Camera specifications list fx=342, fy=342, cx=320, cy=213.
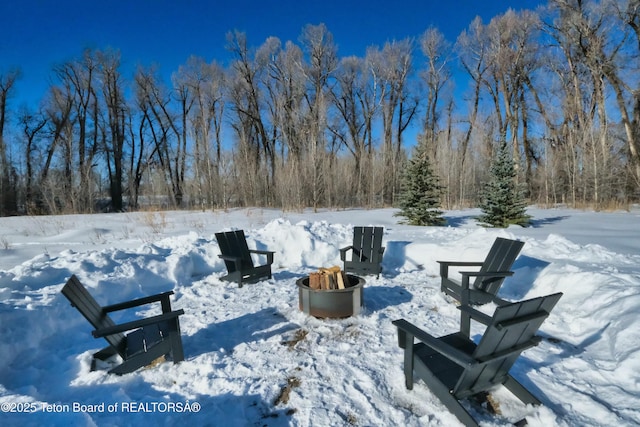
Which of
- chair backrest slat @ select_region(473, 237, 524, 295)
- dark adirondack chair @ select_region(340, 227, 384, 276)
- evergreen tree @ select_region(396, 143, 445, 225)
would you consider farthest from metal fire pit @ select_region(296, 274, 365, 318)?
evergreen tree @ select_region(396, 143, 445, 225)

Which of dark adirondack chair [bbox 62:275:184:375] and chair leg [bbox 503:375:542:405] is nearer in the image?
chair leg [bbox 503:375:542:405]

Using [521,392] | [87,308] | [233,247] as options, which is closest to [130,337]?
[87,308]

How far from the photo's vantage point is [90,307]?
291cm

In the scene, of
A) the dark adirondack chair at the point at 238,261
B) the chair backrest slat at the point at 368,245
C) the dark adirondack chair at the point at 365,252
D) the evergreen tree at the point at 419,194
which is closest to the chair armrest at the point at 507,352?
the dark adirondack chair at the point at 365,252

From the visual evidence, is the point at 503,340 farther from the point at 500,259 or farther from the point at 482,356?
the point at 500,259

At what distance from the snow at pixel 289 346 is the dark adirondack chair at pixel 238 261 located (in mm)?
165

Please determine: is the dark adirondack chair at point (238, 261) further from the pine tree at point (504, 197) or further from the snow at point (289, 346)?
the pine tree at point (504, 197)

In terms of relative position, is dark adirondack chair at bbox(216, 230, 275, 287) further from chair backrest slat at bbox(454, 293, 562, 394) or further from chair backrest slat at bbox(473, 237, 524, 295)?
chair backrest slat at bbox(454, 293, 562, 394)

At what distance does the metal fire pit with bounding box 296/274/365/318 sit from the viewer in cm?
393

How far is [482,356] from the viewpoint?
210 centimetres

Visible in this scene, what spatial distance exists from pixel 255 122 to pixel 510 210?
55.6 ft

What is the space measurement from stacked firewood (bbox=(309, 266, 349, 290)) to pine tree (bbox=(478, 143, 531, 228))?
8869mm

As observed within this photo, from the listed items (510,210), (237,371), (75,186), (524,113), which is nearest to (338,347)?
(237,371)

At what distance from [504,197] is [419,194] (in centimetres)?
264
